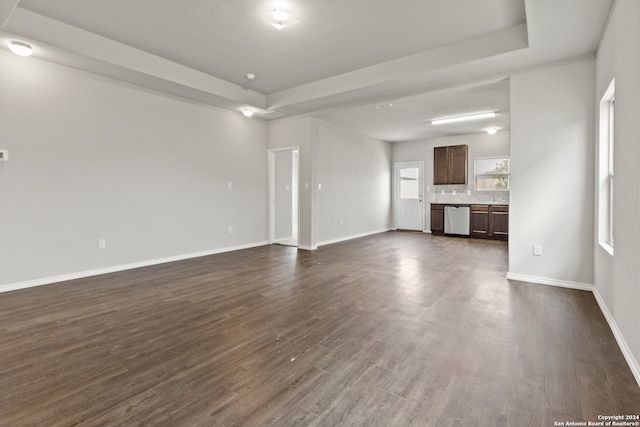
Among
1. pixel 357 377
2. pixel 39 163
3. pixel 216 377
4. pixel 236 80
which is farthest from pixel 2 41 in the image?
pixel 357 377

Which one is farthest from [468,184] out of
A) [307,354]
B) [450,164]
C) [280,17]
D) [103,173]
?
[103,173]

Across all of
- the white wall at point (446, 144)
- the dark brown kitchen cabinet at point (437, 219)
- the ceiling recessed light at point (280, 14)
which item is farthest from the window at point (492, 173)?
the ceiling recessed light at point (280, 14)

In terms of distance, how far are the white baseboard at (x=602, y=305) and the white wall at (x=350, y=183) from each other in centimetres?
370

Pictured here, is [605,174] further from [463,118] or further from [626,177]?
[463,118]

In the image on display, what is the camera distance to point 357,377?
186cm

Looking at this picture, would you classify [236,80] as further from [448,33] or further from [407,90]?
[448,33]

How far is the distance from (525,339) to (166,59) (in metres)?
5.12

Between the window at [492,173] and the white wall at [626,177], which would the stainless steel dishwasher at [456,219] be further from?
the white wall at [626,177]

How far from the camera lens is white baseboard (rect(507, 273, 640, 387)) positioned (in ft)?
6.22

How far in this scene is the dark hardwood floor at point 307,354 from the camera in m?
1.57

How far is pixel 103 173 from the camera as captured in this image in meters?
4.25

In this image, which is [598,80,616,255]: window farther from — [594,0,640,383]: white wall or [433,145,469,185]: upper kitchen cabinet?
[433,145,469,185]: upper kitchen cabinet

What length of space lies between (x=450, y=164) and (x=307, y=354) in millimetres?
7385

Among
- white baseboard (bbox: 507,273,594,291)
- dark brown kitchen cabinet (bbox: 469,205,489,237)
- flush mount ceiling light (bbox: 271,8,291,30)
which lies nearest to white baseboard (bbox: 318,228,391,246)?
dark brown kitchen cabinet (bbox: 469,205,489,237)
